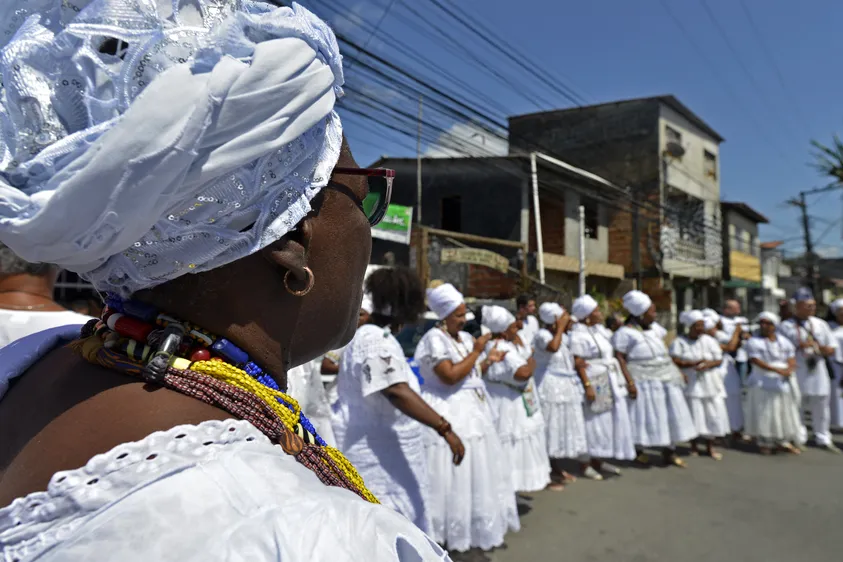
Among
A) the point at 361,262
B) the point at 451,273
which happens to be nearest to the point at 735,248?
the point at 451,273

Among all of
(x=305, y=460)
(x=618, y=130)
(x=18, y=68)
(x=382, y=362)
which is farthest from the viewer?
(x=618, y=130)

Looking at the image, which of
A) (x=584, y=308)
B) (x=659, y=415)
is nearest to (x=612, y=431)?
(x=659, y=415)

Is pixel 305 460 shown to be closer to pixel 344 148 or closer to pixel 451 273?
pixel 344 148

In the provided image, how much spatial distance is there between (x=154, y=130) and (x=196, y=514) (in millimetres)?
482

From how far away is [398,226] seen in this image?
1025cm

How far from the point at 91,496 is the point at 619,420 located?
21.8ft

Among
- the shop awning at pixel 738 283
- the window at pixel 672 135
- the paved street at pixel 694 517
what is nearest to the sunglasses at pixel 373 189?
the paved street at pixel 694 517

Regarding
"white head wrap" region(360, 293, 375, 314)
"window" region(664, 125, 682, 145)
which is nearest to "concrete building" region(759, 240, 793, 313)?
"window" region(664, 125, 682, 145)

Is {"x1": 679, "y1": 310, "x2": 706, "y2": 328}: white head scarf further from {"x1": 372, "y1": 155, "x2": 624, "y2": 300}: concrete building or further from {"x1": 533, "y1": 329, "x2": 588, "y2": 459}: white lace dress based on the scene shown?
{"x1": 372, "y1": 155, "x2": 624, "y2": 300}: concrete building

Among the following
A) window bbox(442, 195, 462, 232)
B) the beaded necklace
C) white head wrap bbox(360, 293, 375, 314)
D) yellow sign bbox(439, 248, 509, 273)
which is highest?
window bbox(442, 195, 462, 232)

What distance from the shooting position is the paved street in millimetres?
4488

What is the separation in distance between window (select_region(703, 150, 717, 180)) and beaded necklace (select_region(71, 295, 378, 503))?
77.5ft

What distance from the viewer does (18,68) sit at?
841 millimetres

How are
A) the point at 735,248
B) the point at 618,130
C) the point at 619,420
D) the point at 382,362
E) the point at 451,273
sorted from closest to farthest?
the point at 382,362 < the point at 619,420 < the point at 451,273 < the point at 618,130 < the point at 735,248
